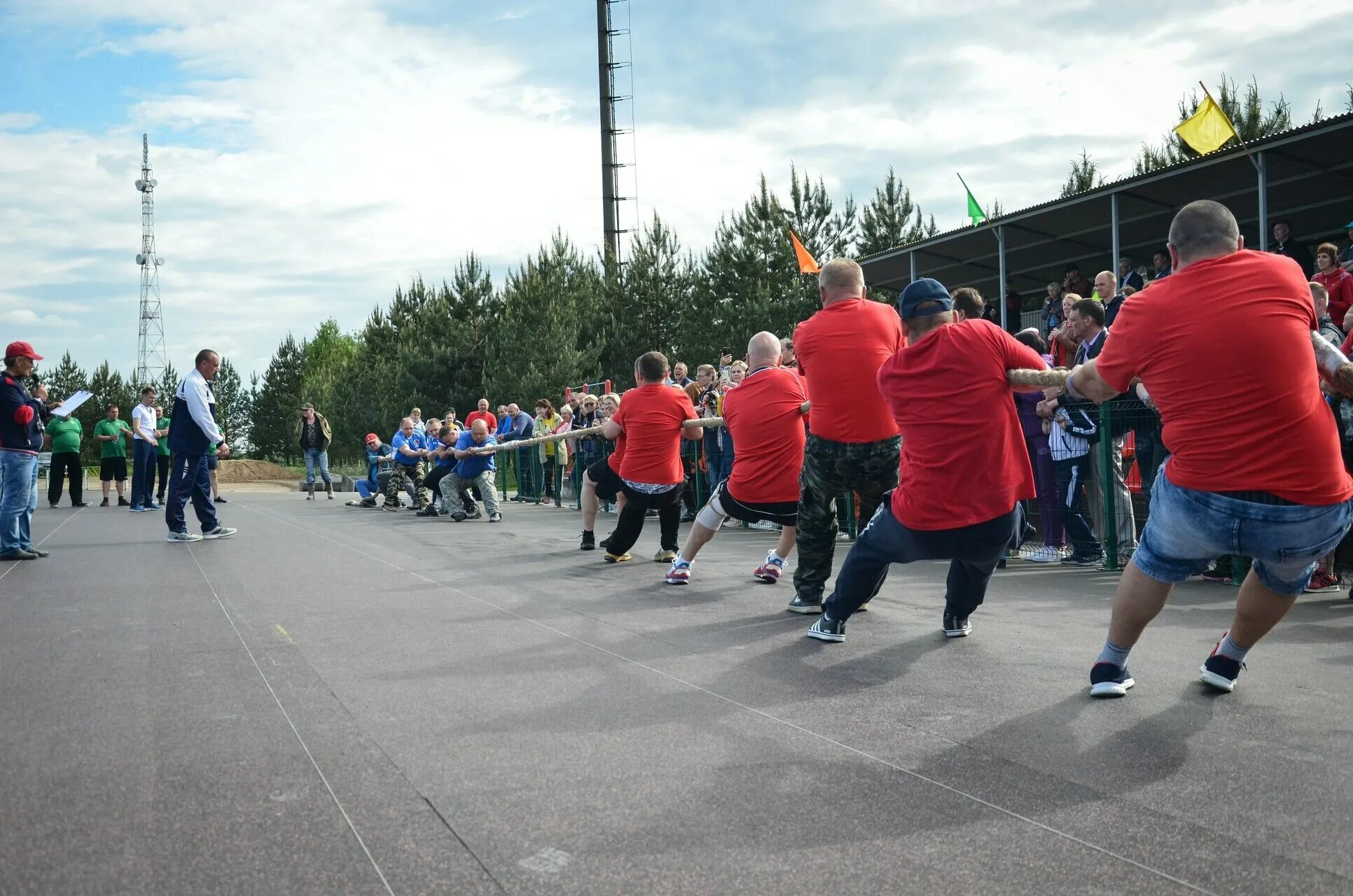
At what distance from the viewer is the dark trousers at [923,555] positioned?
5.41m

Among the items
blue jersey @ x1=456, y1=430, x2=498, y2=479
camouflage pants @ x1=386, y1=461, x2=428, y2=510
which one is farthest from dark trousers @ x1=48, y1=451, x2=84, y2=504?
blue jersey @ x1=456, y1=430, x2=498, y2=479

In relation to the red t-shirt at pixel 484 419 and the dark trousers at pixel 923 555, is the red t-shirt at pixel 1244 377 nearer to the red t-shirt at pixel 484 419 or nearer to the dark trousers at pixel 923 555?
the dark trousers at pixel 923 555

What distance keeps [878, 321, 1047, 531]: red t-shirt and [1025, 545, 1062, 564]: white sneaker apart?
15.2ft

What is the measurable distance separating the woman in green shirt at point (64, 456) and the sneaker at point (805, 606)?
18.8m

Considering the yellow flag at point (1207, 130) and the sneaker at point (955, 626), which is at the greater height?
the yellow flag at point (1207, 130)

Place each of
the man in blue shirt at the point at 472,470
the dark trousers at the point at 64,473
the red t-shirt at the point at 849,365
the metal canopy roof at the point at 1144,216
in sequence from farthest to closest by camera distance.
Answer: the dark trousers at the point at 64,473 < the man in blue shirt at the point at 472,470 < the metal canopy roof at the point at 1144,216 < the red t-shirt at the point at 849,365

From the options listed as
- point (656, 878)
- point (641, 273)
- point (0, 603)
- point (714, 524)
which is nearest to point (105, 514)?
point (0, 603)

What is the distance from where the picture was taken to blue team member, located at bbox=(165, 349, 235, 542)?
520 inches

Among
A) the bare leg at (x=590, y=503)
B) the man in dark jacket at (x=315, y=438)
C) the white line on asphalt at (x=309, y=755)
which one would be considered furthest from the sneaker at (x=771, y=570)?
the man in dark jacket at (x=315, y=438)

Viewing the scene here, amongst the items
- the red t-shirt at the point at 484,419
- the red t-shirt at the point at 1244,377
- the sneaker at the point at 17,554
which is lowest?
the sneaker at the point at 17,554

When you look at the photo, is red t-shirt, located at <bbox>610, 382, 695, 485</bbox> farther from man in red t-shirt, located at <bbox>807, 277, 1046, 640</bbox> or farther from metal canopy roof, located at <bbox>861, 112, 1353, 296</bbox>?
metal canopy roof, located at <bbox>861, 112, 1353, 296</bbox>

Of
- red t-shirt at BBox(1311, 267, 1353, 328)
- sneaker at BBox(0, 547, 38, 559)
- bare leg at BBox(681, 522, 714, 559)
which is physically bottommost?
sneaker at BBox(0, 547, 38, 559)

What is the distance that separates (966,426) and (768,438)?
276 centimetres

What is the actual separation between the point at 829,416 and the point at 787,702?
2.49m
